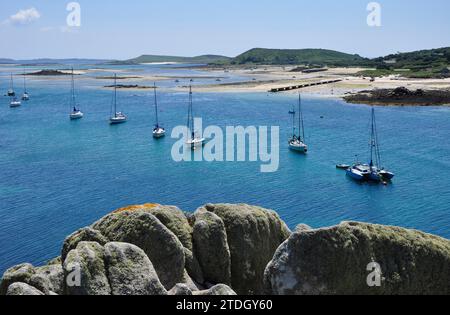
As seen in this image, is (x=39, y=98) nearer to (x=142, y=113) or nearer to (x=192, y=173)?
(x=142, y=113)

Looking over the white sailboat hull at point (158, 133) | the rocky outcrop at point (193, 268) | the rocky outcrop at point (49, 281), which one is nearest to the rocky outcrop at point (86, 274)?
the rocky outcrop at point (49, 281)

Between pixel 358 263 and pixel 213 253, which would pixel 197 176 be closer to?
pixel 213 253

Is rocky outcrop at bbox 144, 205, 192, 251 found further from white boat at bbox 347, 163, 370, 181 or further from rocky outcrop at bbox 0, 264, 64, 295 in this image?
white boat at bbox 347, 163, 370, 181

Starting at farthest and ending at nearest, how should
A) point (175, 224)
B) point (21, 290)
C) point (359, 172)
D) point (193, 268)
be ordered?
point (359, 172), point (175, 224), point (193, 268), point (21, 290)

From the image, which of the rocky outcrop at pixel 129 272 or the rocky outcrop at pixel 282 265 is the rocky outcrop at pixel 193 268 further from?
the rocky outcrop at pixel 129 272

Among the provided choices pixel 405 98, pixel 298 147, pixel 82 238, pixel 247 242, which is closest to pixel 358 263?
pixel 247 242

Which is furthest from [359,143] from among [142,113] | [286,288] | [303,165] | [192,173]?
[286,288]
